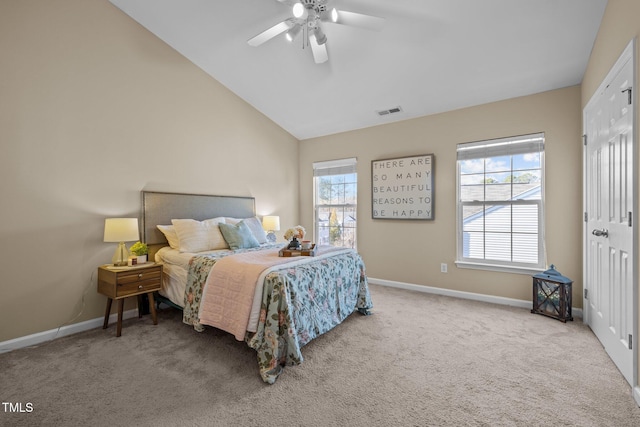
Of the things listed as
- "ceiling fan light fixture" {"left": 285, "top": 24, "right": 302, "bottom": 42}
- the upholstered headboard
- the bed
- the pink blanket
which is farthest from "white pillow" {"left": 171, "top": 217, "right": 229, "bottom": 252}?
"ceiling fan light fixture" {"left": 285, "top": 24, "right": 302, "bottom": 42}

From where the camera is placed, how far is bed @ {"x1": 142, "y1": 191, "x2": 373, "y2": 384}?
6.77ft

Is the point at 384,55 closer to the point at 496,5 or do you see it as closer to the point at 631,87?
the point at 496,5

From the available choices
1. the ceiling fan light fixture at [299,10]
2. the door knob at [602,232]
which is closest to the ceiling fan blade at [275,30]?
the ceiling fan light fixture at [299,10]

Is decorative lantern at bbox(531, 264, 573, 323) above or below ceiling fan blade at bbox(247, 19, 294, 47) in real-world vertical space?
below

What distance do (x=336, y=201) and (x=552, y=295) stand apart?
10.2 feet

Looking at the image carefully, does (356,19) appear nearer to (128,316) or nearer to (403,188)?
(403,188)

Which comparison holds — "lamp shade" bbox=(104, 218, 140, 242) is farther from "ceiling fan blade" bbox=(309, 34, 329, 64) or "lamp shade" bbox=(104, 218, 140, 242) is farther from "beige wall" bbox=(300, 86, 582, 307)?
"beige wall" bbox=(300, 86, 582, 307)

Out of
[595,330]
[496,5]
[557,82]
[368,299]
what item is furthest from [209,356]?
[557,82]

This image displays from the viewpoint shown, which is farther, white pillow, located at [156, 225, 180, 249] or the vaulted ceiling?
white pillow, located at [156, 225, 180, 249]

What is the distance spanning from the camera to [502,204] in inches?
137

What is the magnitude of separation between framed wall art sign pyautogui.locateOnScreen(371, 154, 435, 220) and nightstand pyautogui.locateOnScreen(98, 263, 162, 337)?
304cm

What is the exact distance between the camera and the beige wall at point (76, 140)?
95.3 inches

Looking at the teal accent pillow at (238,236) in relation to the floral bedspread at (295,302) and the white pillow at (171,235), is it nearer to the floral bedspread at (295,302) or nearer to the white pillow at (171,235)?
the white pillow at (171,235)

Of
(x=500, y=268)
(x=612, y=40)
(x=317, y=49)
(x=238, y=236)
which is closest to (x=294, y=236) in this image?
(x=238, y=236)
